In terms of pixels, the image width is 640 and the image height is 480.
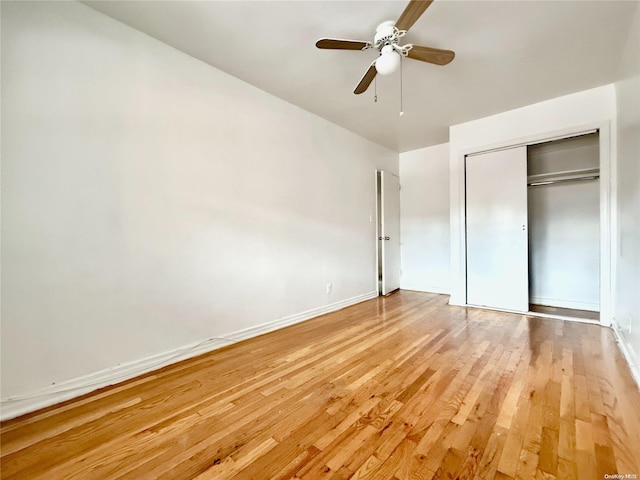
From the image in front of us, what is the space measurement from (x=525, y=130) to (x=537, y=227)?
1.48 m

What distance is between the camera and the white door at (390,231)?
4.39 meters

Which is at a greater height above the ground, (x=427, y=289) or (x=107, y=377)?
(x=427, y=289)

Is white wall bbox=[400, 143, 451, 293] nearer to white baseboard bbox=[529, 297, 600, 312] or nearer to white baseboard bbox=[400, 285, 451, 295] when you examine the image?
white baseboard bbox=[400, 285, 451, 295]

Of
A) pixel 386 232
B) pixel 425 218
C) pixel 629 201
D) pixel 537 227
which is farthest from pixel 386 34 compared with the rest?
pixel 537 227

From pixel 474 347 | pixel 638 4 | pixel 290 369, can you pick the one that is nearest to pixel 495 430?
pixel 474 347

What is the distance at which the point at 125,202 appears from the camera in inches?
74.0

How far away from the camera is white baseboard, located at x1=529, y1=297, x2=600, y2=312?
350cm

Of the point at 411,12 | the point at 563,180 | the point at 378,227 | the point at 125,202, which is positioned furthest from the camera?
the point at 378,227

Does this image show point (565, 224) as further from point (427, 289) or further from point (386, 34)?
point (386, 34)

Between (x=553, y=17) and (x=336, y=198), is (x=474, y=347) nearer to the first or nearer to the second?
(x=336, y=198)

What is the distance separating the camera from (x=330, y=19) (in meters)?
1.88

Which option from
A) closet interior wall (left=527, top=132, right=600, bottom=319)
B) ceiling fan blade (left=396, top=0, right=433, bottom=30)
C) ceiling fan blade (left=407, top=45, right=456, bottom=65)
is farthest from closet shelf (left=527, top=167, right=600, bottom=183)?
ceiling fan blade (left=396, top=0, right=433, bottom=30)

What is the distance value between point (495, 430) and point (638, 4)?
282cm

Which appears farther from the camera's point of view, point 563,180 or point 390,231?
point 390,231
